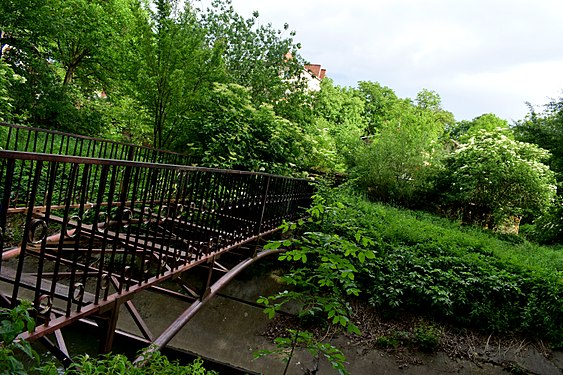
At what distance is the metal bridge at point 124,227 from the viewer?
168 cm

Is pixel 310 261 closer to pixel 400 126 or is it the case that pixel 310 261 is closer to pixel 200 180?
pixel 200 180

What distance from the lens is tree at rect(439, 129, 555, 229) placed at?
33.1 ft

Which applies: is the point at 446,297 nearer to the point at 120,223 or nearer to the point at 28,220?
the point at 120,223

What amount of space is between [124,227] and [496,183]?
10.1 meters

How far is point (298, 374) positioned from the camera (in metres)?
5.11

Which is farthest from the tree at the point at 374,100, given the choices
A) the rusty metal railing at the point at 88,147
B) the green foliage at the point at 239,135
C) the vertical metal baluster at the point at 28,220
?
the vertical metal baluster at the point at 28,220

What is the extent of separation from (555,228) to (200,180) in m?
12.9

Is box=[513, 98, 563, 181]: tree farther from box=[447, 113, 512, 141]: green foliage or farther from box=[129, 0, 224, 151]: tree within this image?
box=[129, 0, 224, 151]: tree

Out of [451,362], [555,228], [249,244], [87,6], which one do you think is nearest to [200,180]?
[249,244]

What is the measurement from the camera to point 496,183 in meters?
10.2

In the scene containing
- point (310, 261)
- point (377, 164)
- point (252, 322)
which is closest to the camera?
point (252, 322)

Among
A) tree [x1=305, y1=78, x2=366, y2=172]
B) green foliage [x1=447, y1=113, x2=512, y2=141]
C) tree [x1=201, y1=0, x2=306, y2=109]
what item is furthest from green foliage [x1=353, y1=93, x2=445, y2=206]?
green foliage [x1=447, y1=113, x2=512, y2=141]

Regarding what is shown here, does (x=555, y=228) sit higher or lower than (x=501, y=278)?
higher

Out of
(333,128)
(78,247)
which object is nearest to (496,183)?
(78,247)
